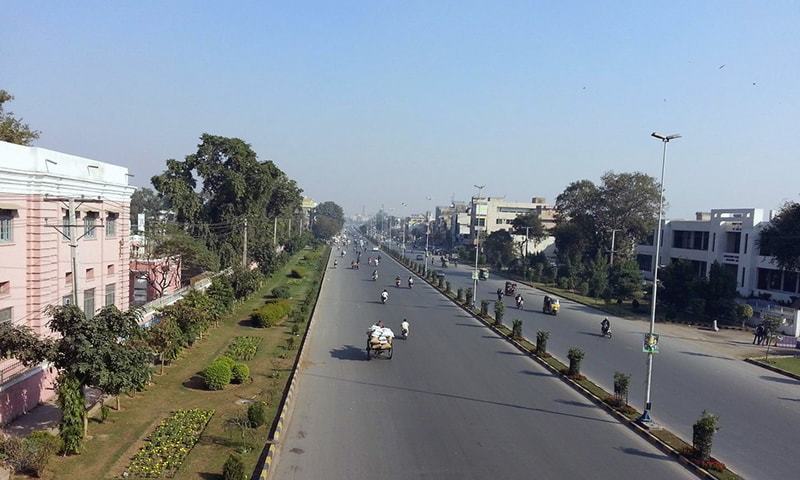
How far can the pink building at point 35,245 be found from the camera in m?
15.0

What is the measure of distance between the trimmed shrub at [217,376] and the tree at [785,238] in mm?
34417

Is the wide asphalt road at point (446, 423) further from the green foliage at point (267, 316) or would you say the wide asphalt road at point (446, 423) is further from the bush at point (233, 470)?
the green foliage at point (267, 316)

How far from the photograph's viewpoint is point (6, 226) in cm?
1575

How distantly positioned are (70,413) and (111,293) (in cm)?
1089

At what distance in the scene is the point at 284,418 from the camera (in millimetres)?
14461

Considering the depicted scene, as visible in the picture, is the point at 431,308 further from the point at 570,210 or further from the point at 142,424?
the point at 570,210

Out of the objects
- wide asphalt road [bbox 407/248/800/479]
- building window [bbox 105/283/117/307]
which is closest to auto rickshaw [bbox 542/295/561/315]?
wide asphalt road [bbox 407/248/800/479]

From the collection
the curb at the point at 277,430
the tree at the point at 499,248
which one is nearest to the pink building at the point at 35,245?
the curb at the point at 277,430

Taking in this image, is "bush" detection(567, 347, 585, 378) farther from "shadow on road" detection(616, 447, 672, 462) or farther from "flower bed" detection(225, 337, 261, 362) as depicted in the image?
"flower bed" detection(225, 337, 261, 362)

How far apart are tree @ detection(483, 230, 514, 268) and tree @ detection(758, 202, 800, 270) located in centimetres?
3886

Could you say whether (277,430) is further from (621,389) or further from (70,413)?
(621,389)

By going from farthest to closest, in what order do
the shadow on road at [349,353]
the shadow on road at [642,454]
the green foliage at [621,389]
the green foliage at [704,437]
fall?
the shadow on road at [349,353], the green foliage at [621,389], the shadow on road at [642,454], the green foliage at [704,437]

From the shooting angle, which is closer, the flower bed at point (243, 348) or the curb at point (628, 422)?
the curb at point (628, 422)

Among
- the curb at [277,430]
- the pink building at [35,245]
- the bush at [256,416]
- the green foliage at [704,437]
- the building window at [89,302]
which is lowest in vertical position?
the curb at [277,430]
